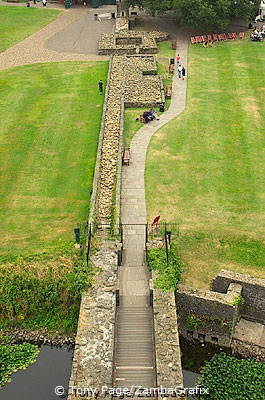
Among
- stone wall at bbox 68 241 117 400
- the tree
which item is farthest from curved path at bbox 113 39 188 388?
the tree

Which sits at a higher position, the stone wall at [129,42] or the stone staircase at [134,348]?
the stone wall at [129,42]

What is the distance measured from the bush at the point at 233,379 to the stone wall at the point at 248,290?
264 centimetres

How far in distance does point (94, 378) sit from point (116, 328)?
3.11 meters

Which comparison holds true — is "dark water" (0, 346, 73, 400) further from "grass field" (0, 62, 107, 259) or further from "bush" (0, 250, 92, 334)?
"grass field" (0, 62, 107, 259)

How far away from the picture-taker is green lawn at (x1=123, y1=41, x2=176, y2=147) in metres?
37.6

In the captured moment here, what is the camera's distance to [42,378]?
832 inches

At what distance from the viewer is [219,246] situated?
87.6ft

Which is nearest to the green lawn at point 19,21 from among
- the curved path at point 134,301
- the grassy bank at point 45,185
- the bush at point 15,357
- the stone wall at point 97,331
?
the grassy bank at point 45,185

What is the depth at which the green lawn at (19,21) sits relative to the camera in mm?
58828

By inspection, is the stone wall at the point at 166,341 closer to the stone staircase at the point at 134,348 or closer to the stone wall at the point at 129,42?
the stone staircase at the point at 134,348

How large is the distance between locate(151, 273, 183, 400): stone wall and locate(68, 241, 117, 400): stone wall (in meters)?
1.92

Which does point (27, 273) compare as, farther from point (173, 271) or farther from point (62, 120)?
point (62, 120)

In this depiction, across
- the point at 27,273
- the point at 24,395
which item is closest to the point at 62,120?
the point at 27,273

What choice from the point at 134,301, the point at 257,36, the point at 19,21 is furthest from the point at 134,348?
the point at 19,21
